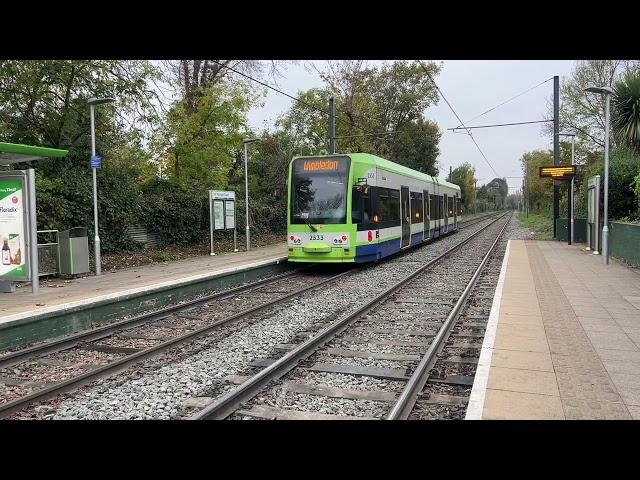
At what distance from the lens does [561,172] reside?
2270 cm

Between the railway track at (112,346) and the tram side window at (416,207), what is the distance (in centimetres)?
1020

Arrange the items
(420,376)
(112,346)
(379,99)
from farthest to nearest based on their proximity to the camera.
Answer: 1. (379,99)
2. (112,346)
3. (420,376)

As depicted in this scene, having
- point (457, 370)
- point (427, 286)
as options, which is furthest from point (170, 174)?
point (457, 370)

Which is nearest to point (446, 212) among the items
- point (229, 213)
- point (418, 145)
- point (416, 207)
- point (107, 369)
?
point (416, 207)

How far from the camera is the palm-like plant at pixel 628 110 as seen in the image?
18.5m

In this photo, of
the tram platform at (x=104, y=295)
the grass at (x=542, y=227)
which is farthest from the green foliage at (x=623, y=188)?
the tram platform at (x=104, y=295)

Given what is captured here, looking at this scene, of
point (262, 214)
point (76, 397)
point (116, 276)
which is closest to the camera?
point (76, 397)

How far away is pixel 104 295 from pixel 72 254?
3.81 m

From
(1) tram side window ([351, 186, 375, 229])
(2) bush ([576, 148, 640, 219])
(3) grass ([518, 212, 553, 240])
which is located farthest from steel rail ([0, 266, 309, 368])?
(3) grass ([518, 212, 553, 240])

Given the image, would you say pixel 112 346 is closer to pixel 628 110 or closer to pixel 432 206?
pixel 628 110

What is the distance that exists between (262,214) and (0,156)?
1766 cm

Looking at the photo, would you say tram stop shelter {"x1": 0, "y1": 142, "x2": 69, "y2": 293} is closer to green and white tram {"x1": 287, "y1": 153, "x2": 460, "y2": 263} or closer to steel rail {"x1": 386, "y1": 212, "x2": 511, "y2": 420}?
green and white tram {"x1": 287, "y1": 153, "x2": 460, "y2": 263}
